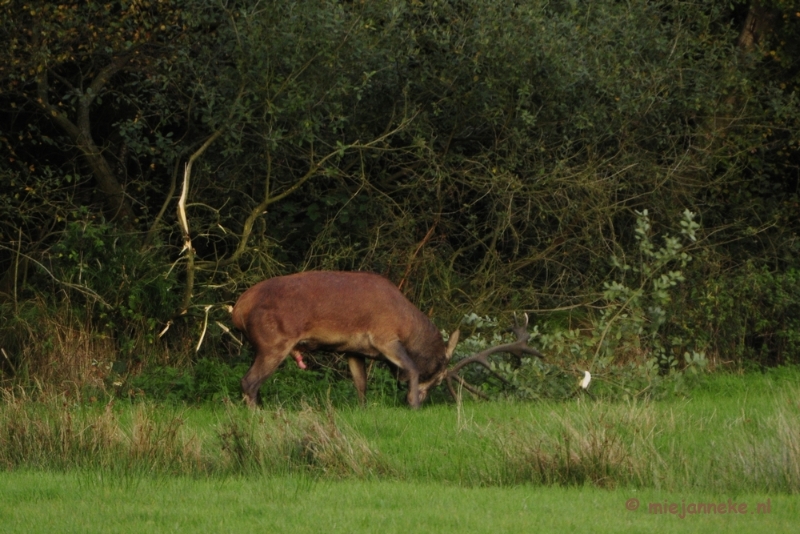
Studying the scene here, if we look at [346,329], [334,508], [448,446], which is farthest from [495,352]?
[334,508]

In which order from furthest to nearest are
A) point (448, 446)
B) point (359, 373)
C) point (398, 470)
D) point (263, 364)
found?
point (359, 373), point (263, 364), point (448, 446), point (398, 470)

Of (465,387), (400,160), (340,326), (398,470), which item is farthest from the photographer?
(400,160)

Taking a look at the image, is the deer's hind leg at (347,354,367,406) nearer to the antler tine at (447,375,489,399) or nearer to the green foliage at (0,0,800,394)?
the antler tine at (447,375,489,399)

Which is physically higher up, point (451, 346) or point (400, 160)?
point (400, 160)

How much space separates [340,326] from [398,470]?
3.58m

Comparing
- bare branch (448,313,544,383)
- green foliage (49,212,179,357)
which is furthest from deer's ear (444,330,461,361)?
green foliage (49,212,179,357)

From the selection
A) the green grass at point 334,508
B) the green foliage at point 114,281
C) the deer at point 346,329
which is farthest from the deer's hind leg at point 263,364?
the green grass at point 334,508

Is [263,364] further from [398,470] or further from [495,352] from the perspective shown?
[398,470]

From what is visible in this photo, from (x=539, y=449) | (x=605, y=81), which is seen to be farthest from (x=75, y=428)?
(x=605, y=81)

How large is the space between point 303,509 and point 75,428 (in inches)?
120

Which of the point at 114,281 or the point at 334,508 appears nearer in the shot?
the point at 334,508

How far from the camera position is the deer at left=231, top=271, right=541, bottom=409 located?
12852 millimetres

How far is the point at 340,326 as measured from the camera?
13.0m

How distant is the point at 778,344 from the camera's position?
56.4 ft
